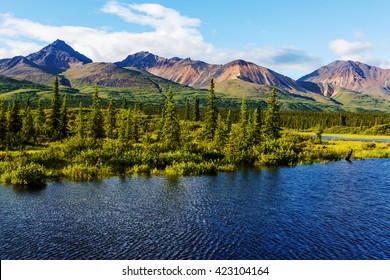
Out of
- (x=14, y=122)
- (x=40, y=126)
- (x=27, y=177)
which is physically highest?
(x=14, y=122)

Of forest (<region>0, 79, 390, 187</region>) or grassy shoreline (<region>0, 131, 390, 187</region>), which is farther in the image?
forest (<region>0, 79, 390, 187</region>)

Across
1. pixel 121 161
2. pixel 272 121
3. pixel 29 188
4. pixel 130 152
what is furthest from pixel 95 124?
pixel 29 188

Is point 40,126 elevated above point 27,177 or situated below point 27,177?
above

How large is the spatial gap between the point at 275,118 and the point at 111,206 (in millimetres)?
71535

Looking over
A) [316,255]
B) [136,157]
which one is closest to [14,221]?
[316,255]

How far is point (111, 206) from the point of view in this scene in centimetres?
4200

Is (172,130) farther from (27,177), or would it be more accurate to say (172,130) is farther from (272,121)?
(27,177)

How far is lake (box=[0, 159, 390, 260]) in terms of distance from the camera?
1141 inches

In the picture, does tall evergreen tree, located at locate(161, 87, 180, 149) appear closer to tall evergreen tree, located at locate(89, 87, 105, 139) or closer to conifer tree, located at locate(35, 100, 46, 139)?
tall evergreen tree, located at locate(89, 87, 105, 139)

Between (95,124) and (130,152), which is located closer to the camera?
(130,152)

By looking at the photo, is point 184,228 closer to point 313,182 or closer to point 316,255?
point 316,255

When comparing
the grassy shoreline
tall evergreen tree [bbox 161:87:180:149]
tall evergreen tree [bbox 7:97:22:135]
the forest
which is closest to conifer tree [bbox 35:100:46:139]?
the forest

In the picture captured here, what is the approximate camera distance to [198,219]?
37438mm

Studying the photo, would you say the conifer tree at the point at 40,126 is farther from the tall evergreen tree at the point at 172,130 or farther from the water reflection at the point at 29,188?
the water reflection at the point at 29,188
